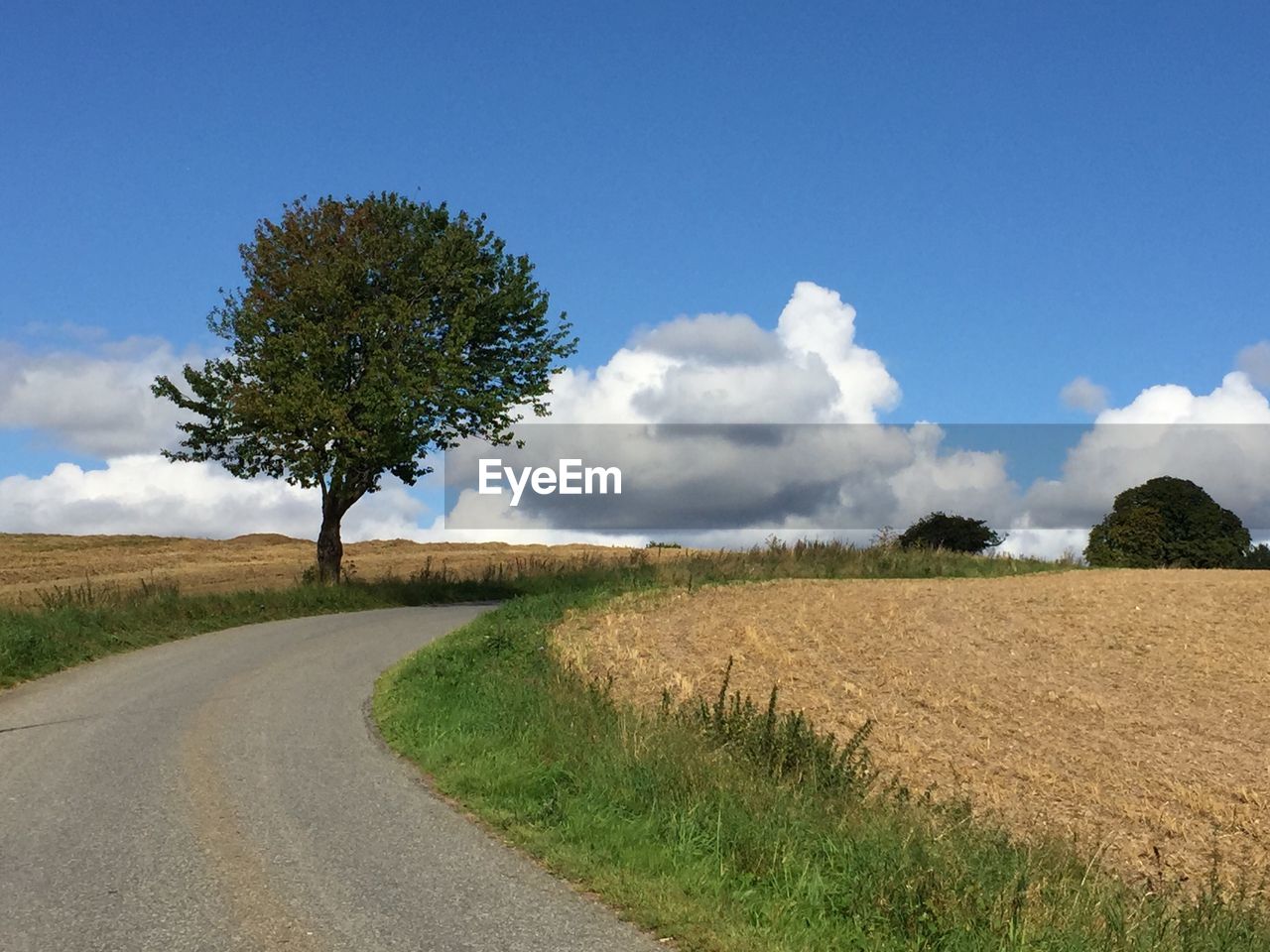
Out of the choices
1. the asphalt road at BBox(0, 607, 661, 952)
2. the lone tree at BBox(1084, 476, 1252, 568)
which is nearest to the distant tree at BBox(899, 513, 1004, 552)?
the lone tree at BBox(1084, 476, 1252, 568)

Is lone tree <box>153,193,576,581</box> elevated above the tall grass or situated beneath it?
elevated above

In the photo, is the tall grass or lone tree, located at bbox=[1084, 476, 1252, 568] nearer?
the tall grass

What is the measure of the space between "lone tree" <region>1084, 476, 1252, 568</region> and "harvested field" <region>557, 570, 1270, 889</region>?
→ 25.8 m

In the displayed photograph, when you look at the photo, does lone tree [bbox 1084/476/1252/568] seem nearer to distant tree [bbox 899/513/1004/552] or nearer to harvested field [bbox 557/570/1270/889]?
distant tree [bbox 899/513/1004/552]

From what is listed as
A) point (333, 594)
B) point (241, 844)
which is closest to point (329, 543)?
point (333, 594)

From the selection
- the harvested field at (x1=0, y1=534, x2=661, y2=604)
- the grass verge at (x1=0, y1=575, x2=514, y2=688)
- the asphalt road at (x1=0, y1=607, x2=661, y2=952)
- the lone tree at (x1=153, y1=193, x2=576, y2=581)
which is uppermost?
the lone tree at (x1=153, y1=193, x2=576, y2=581)

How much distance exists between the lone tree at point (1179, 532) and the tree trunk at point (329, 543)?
39888 millimetres

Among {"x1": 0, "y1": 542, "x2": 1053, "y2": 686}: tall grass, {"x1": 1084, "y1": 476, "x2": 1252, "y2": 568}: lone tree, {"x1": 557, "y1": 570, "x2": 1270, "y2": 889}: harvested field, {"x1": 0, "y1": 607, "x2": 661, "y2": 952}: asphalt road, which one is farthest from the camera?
{"x1": 1084, "y1": 476, "x2": 1252, "y2": 568}: lone tree

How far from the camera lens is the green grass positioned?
7578 mm

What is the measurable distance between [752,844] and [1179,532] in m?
56.4

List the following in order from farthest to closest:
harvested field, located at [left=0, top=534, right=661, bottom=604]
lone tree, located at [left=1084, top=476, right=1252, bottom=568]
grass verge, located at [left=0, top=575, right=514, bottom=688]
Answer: lone tree, located at [left=1084, top=476, right=1252, bottom=568]
harvested field, located at [left=0, top=534, right=661, bottom=604]
grass verge, located at [left=0, top=575, right=514, bottom=688]

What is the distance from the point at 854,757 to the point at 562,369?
29135 mm

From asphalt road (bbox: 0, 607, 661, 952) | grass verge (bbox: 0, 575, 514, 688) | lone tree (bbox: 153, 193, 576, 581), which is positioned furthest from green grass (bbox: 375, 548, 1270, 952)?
lone tree (bbox: 153, 193, 576, 581)

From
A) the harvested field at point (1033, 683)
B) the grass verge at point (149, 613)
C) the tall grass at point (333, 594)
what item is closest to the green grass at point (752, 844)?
the harvested field at point (1033, 683)
